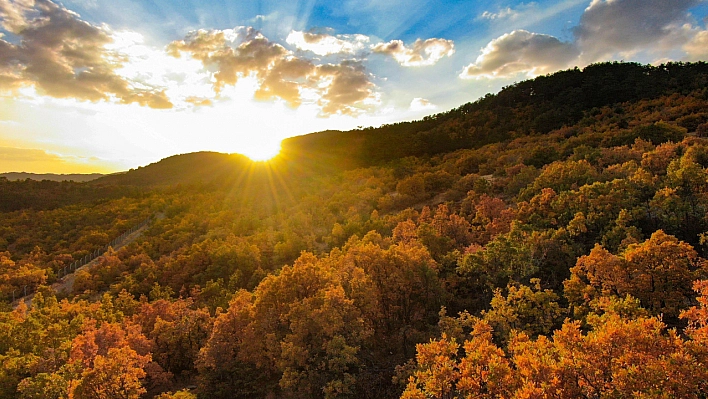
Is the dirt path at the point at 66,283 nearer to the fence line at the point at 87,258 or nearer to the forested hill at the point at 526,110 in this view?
the fence line at the point at 87,258

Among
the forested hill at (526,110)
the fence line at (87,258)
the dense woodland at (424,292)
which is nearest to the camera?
the dense woodland at (424,292)

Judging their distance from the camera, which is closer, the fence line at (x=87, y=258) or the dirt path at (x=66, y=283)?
the dirt path at (x=66, y=283)

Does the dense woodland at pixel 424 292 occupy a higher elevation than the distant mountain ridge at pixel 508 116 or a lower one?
lower

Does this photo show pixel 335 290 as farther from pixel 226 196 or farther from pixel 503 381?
pixel 226 196

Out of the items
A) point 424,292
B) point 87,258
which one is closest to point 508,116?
point 424,292

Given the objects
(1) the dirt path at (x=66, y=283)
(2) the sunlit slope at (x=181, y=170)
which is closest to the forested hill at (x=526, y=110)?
(2) the sunlit slope at (x=181, y=170)

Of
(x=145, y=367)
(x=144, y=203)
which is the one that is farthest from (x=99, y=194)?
(x=145, y=367)
